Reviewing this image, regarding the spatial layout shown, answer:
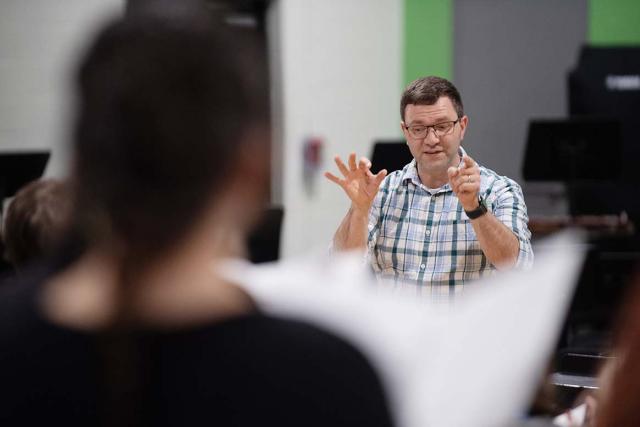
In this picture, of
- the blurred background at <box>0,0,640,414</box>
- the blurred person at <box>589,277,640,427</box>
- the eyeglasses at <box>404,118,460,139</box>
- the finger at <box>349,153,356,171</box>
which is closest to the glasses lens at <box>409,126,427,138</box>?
the eyeglasses at <box>404,118,460,139</box>

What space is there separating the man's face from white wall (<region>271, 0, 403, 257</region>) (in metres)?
3.48

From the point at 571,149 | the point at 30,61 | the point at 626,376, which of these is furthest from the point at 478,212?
the point at 30,61

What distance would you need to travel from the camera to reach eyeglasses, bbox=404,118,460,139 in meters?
1.57

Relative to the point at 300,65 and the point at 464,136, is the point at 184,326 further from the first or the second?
the point at 300,65

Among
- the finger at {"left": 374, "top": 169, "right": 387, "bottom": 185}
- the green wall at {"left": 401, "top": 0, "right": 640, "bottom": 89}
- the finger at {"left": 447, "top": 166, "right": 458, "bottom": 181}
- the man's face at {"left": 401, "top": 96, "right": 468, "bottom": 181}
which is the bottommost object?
the finger at {"left": 374, "top": 169, "right": 387, "bottom": 185}

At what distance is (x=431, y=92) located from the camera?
1578 millimetres

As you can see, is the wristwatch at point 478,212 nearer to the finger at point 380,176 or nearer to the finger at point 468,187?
the finger at point 468,187

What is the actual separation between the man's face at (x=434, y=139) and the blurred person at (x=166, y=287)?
3.39 ft

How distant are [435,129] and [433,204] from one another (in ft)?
0.51

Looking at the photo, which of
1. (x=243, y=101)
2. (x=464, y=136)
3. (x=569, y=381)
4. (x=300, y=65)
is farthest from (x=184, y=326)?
(x=300, y=65)

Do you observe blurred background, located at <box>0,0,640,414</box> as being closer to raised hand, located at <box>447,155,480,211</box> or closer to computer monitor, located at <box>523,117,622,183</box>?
computer monitor, located at <box>523,117,622,183</box>

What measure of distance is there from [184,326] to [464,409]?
0.60ft

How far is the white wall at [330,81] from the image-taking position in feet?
17.0

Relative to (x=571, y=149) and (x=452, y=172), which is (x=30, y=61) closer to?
(x=571, y=149)
